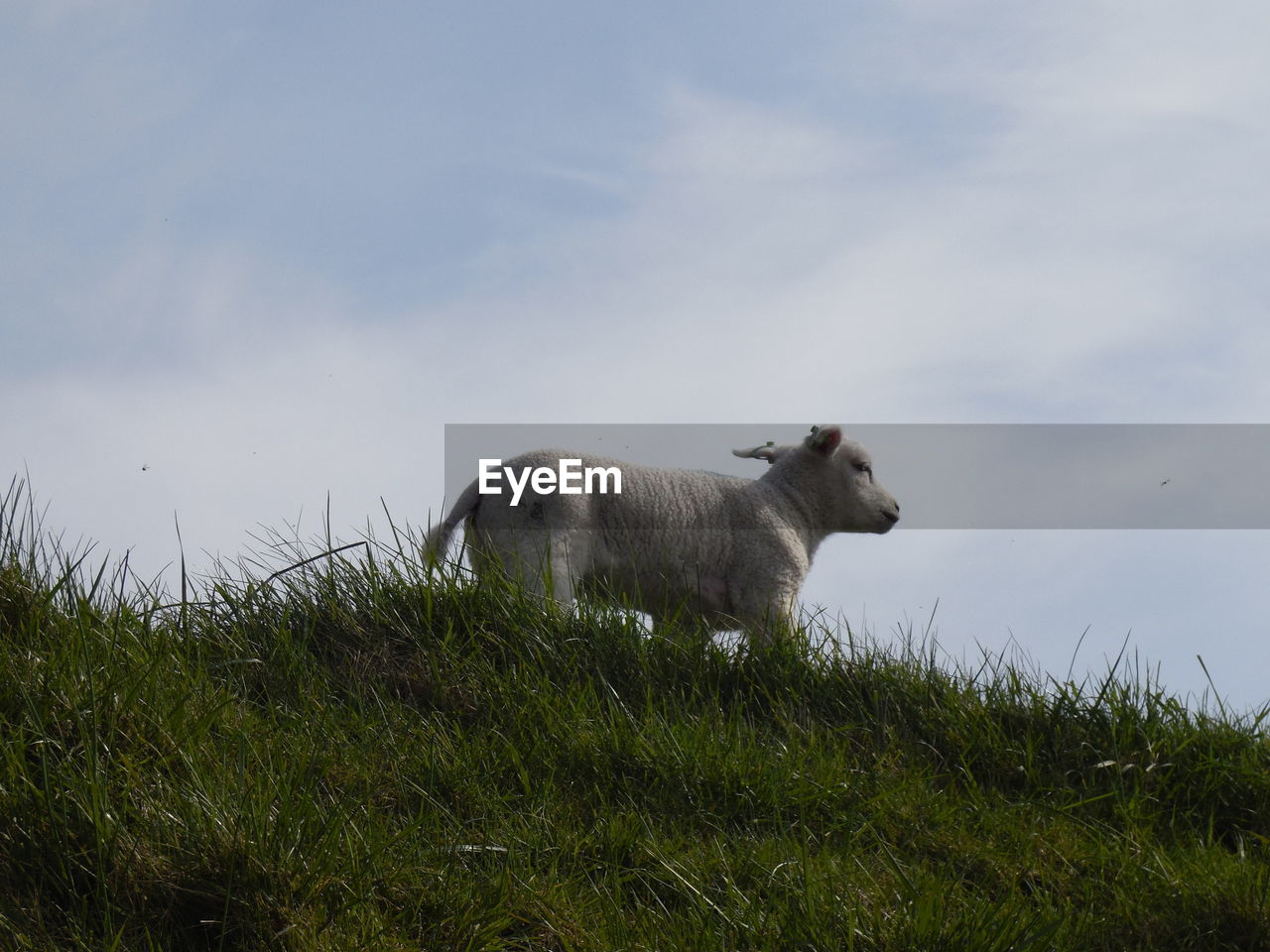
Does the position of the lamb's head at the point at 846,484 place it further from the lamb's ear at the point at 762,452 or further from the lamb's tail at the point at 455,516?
the lamb's tail at the point at 455,516

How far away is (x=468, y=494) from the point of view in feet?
25.2

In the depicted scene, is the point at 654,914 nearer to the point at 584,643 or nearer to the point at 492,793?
the point at 492,793

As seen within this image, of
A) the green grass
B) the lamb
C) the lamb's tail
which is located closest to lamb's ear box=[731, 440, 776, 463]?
the lamb

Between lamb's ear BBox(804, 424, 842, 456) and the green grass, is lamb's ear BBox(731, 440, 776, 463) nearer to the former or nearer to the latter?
lamb's ear BBox(804, 424, 842, 456)

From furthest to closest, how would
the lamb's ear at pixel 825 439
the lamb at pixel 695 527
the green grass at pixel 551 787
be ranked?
the lamb's ear at pixel 825 439
the lamb at pixel 695 527
the green grass at pixel 551 787

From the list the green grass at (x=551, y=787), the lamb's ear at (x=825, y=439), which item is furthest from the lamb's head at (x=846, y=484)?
the green grass at (x=551, y=787)

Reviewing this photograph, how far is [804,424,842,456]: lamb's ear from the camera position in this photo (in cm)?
869

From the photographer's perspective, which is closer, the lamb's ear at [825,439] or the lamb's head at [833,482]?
the lamb's ear at [825,439]

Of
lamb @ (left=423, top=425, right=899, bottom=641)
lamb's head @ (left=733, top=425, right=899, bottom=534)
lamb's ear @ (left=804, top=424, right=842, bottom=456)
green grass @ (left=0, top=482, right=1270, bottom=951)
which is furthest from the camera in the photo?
lamb's head @ (left=733, top=425, right=899, bottom=534)

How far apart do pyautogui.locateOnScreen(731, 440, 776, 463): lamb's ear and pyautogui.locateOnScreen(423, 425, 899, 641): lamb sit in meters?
0.02

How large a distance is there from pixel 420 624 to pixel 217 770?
1.82m

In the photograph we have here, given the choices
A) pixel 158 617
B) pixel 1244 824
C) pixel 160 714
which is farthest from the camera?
pixel 158 617

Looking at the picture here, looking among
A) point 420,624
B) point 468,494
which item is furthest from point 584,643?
point 468,494

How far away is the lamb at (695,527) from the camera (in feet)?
24.4
